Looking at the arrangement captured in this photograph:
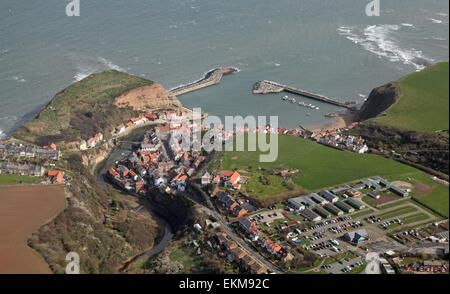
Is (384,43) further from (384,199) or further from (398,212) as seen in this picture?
(398,212)

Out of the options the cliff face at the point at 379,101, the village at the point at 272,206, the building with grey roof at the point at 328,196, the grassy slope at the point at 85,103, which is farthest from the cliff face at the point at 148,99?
the building with grey roof at the point at 328,196

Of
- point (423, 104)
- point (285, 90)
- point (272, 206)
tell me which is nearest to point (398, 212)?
point (272, 206)

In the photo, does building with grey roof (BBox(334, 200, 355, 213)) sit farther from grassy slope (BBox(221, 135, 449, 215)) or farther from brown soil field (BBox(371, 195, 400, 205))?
grassy slope (BBox(221, 135, 449, 215))

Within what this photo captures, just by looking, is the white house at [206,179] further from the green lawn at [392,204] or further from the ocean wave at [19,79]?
the ocean wave at [19,79]

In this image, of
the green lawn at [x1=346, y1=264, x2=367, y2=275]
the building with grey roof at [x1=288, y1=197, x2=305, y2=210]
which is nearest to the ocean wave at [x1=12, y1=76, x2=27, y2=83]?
the building with grey roof at [x1=288, y1=197, x2=305, y2=210]

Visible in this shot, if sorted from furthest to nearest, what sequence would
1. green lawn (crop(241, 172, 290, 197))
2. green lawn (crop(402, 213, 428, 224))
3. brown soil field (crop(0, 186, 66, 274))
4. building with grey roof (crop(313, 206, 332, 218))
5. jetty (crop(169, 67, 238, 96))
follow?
jetty (crop(169, 67, 238, 96)) < green lawn (crop(241, 172, 290, 197)) < building with grey roof (crop(313, 206, 332, 218)) < green lawn (crop(402, 213, 428, 224)) < brown soil field (crop(0, 186, 66, 274))

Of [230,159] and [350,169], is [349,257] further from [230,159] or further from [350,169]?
[230,159]
